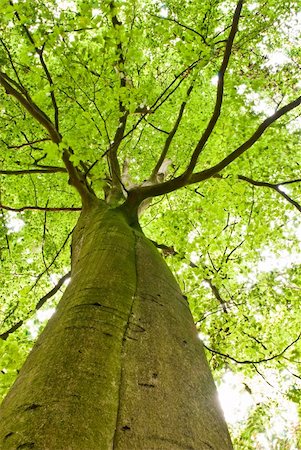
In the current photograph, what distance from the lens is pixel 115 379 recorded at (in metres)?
1.53

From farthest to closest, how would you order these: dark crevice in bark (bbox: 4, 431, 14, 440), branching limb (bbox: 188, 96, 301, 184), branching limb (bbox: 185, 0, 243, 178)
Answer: branching limb (bbox: 188, 96, 301, 184)
branching limb (bbox: 185, 0, 243, 178)
dark crevice in bark (bbox: 4, 431, 14, 440)

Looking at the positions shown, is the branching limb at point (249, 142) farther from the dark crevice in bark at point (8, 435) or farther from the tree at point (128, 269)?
the dark crevice in bark at point (8, 435)

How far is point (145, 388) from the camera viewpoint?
153 cm

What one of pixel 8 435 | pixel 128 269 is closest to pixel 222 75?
pixel 128 269

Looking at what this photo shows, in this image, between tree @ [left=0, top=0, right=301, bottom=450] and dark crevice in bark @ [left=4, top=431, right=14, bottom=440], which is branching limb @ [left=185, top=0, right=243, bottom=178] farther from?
dark crevice in bark @ [left=4, top=431, right=14, bottom=440]

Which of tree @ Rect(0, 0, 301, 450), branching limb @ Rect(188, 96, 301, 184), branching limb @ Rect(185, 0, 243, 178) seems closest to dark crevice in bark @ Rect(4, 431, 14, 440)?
tree @ Rect(0, 0, 301, 450)

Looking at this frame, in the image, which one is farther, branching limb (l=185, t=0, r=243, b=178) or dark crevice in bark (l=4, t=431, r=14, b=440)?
branching limb (l=185, t=0, r=243, b=178)

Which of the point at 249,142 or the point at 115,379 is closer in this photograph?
the point at 115,379

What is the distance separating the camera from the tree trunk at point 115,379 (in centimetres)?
125

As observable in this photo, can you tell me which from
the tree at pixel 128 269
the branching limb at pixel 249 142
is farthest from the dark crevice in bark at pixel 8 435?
the branching limb at pixel 249 142

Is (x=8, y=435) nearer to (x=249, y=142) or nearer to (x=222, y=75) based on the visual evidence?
(x=222, y=75)

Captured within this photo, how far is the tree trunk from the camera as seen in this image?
4.09 feet

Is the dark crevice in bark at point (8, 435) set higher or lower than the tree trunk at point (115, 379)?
lower

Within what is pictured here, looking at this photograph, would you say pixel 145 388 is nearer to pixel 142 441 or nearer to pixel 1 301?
pixel 142 441
